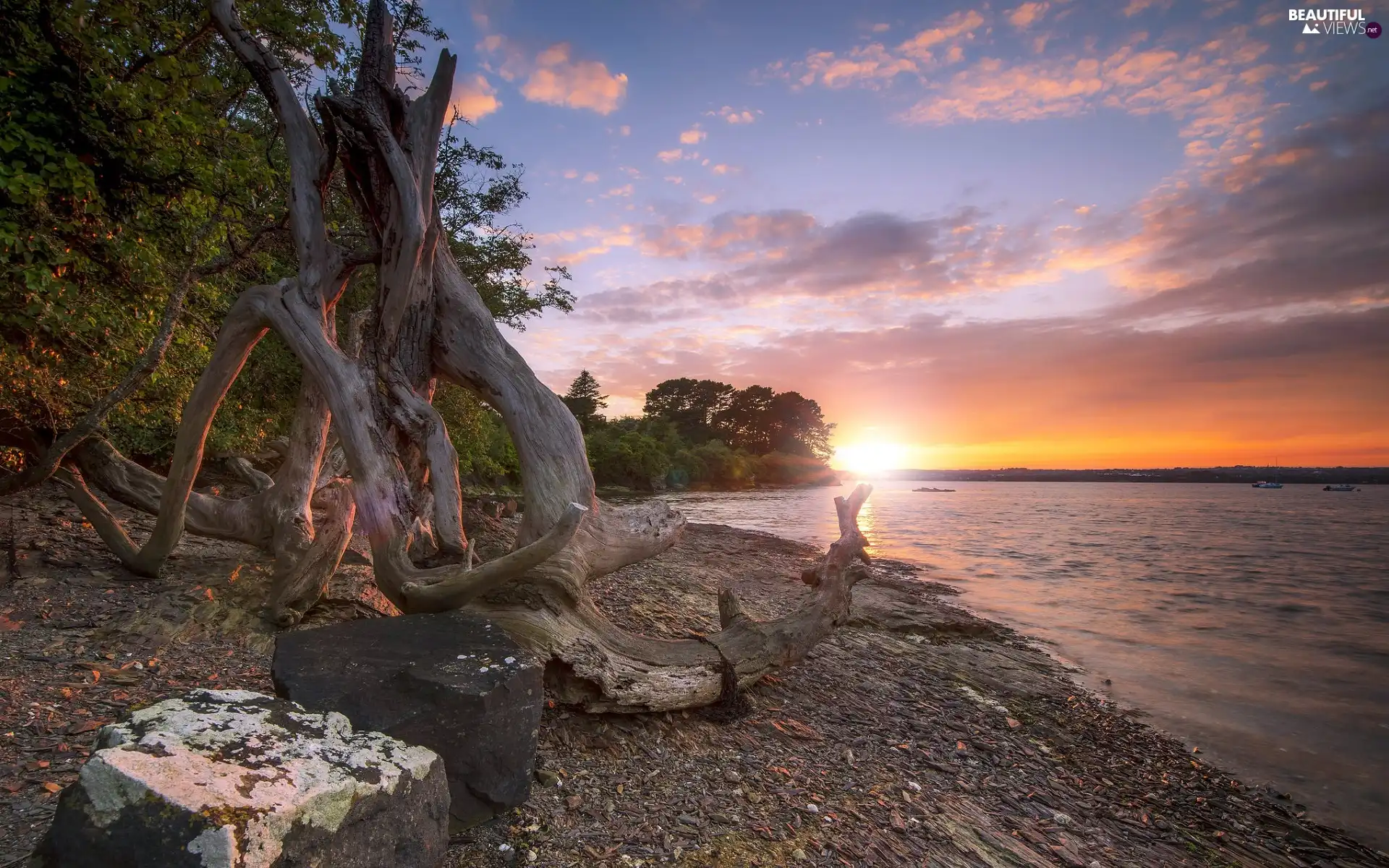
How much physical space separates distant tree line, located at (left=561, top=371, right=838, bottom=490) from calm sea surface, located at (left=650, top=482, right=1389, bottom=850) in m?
29.7

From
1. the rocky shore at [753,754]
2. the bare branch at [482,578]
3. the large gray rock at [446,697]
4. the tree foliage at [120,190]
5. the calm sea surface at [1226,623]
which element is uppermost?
the tree foliage at [120,190]

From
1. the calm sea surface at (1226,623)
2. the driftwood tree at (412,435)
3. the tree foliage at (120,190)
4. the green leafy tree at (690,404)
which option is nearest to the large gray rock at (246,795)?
the driftwood tree at (412,435)

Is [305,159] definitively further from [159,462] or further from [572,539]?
[159,462]

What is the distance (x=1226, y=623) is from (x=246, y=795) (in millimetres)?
15258

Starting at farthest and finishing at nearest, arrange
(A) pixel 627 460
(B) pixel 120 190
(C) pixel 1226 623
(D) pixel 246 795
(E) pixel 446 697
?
(A) pixel 627 460
(C) pixel 1226 623
(B) pixel 120 190
(E) pixel 446 697
(D) pixel 246 795

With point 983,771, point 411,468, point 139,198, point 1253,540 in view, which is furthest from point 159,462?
point 1253,540

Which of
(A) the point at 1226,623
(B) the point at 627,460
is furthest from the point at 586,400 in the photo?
(A) the point at 1226,623

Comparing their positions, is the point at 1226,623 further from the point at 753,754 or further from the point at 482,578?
the point at 482,578

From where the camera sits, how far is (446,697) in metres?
2.76

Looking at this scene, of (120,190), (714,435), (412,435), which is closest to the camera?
(412,435)

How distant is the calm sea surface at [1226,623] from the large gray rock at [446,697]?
627 cm

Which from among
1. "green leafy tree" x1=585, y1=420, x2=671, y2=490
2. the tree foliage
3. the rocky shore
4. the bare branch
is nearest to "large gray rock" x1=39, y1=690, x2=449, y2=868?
the rocky shore

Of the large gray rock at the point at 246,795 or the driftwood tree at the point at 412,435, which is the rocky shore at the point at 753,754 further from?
the large gray rock at the point at 246,795

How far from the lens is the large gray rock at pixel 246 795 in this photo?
169 cm
